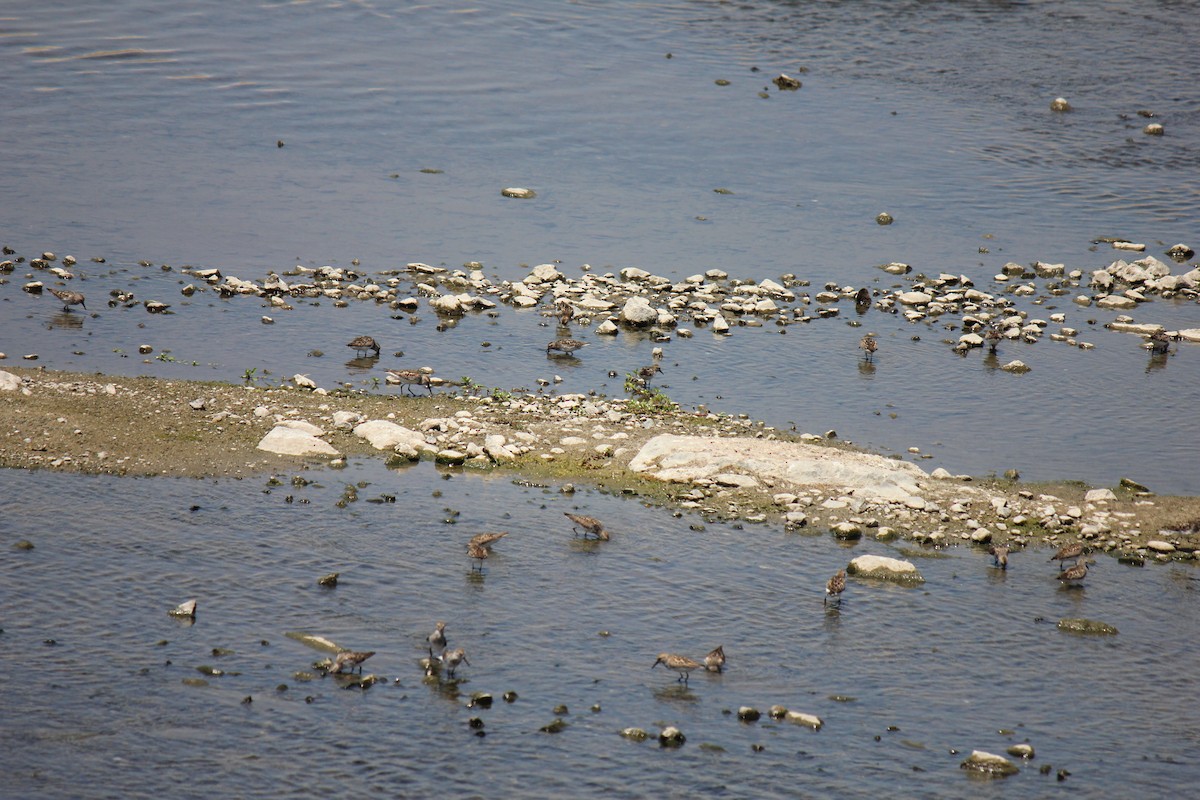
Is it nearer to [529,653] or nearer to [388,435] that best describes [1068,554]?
[529,653]

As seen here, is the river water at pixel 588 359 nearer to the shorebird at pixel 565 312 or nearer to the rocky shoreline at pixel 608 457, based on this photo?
the rocky shoreline at pixel 608 457

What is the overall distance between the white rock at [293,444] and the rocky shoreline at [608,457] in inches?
4.1

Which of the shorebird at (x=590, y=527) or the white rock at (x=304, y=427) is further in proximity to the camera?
the white rock at (x=304, y=427)

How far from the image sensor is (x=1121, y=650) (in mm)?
16953

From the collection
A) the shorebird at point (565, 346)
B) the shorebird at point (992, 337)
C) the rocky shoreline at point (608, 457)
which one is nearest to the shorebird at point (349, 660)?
the rocky shoreline at point (608, 457)

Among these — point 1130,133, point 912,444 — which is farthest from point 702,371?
point 1130,133

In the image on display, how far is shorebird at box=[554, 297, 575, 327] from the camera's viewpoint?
28328 mm

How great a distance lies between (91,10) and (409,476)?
44.4 m

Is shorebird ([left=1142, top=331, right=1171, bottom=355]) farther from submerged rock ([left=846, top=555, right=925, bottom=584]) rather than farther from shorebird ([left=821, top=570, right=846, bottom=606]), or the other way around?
shorebird ([left=821, top=570, right=846, bottom=606])

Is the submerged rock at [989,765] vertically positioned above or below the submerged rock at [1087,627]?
below

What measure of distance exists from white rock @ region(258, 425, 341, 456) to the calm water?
3.06 feet

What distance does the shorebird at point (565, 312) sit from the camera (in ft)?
92.9

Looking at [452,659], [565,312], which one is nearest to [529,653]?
[452,659]

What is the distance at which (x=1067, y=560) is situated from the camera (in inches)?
752
